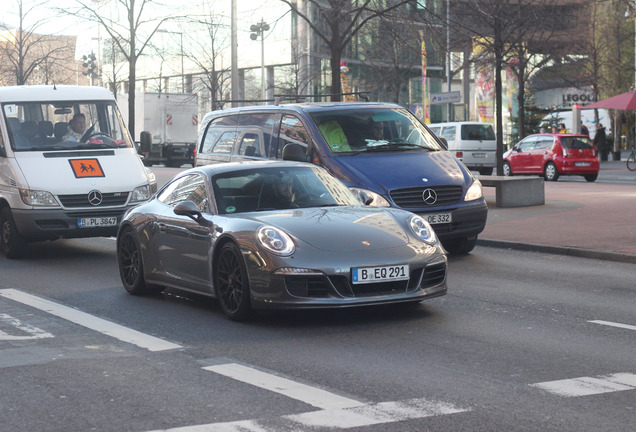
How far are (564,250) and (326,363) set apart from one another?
7.67m

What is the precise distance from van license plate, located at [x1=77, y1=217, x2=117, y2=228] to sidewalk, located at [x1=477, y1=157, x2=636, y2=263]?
17.3 feet

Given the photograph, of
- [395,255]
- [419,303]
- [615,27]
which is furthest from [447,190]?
[615,27]

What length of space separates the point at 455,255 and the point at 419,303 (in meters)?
4.63

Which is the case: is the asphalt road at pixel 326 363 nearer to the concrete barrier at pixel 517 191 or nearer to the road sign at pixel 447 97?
the concrete barrier at pixel 517 191

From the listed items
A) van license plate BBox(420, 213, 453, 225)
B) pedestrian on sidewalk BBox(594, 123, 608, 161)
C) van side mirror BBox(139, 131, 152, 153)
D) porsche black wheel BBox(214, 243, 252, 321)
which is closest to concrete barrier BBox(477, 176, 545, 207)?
van side mirror BBox(139, 131, 152, 153)

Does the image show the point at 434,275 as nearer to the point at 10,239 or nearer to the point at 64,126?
the point at 10,239

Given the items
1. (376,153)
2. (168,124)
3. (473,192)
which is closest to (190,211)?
(376,153)

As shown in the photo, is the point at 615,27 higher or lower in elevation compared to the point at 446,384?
higher

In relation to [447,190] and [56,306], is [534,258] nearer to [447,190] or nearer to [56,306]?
[447,190]

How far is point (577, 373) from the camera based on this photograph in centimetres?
651

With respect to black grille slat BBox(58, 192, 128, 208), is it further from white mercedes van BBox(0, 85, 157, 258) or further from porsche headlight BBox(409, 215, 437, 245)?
porsche headlight BBox(409, 215, 437, 245)

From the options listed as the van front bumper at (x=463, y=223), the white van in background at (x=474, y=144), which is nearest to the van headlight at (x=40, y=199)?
the van front bumper at (x=463, y=223)

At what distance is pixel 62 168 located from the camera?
1416cm

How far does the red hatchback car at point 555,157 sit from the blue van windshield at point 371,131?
2080 cm
